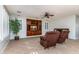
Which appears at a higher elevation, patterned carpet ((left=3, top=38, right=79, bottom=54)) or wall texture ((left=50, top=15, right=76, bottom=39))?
wall texture ((left=50, top=15, right=76, bottom=39))

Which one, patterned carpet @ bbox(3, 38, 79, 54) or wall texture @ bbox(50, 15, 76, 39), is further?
wall texture @ bbox(50, 15, 76, 39)

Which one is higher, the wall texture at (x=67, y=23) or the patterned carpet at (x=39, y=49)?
the wall texture at (x=67, y=23)

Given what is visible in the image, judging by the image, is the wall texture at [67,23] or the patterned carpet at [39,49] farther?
the wall texture at [67,23]

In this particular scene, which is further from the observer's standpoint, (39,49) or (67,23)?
(67,23)

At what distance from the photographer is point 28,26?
1072cm

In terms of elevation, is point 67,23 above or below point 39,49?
above
